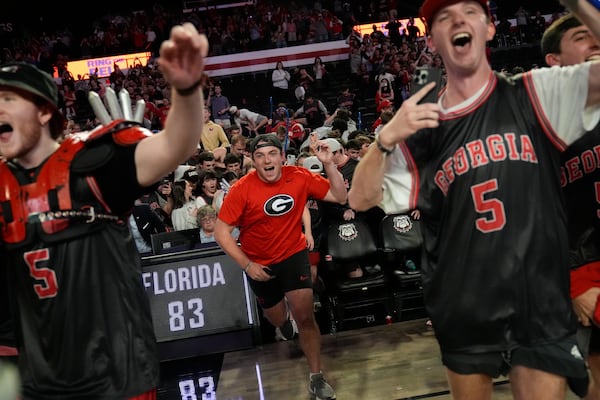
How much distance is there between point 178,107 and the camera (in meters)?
2.37

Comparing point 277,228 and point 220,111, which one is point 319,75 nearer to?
point 220,111

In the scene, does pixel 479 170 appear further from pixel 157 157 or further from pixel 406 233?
pixel 406 233

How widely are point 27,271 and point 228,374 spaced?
454 cm

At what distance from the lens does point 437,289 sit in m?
2.95

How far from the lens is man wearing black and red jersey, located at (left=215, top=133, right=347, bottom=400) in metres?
6.06

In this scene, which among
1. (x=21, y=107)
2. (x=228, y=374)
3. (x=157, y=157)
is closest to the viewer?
(x=157, y=157)

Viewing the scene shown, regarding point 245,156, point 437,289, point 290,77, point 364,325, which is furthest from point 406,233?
point 290,77

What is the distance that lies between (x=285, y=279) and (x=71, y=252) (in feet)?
11.9

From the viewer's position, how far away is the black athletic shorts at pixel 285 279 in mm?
6125

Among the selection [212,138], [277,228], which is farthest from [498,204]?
[212,138]

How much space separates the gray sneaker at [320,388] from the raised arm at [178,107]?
368cm

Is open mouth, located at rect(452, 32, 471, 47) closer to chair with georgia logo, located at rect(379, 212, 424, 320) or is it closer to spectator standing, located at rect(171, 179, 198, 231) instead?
chair with georgia logo, located at rect(379, 212, 424, 320)

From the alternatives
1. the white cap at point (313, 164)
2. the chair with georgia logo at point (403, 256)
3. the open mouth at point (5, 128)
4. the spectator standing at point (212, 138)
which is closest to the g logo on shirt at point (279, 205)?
the chair with georgia logo at point (403, 256)

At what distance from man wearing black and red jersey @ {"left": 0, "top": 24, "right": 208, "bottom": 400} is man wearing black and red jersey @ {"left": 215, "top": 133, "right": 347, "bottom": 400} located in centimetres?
335
